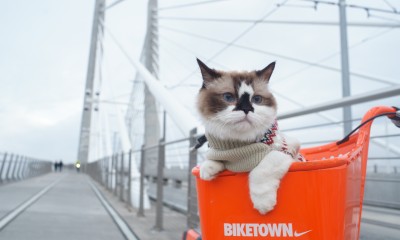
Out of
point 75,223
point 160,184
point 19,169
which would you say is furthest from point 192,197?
point 19,169

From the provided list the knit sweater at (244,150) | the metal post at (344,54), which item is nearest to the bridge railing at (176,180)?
the knit sweater at (244,150)

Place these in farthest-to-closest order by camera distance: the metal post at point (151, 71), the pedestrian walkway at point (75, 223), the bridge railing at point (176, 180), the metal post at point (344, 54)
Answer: the metal post at point (151, 71), the metal post at point (344, 54), the pedestrian walkway at point (75, 223), the bridge railing at point (176, 180)

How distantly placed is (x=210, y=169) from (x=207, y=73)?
0.31 metres

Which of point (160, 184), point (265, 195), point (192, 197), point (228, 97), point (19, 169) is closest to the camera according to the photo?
point (265, 195)

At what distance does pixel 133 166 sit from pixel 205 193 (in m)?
6.04

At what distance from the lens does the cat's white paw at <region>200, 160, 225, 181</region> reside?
4.03 ft

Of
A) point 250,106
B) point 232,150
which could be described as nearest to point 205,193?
point 232,150

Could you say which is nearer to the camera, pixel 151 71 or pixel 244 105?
pixel 244 105

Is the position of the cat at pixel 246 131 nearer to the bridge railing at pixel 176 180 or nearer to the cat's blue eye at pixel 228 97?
the cat's blue eye at pixel 228 97

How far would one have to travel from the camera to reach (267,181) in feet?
3.73

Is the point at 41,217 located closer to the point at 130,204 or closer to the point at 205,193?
the point at 130,204

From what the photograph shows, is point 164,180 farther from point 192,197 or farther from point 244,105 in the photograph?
point 244,105

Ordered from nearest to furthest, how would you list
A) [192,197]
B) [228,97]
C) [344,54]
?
[228,97] < [192,197] < [344,54]

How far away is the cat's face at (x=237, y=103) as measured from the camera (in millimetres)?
1210
